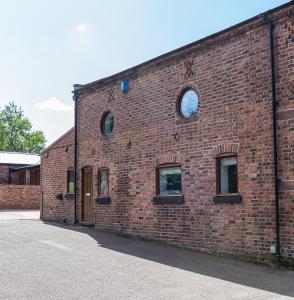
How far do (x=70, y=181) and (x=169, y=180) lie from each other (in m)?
6.35

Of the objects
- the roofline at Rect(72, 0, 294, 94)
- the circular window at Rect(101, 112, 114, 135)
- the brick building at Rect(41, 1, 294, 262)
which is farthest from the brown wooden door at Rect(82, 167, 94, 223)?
the roofline at Rect(72, 0, 294, 94)

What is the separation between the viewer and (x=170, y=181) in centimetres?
1344

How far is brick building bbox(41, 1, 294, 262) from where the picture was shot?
1051 cm

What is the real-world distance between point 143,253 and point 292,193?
395cm

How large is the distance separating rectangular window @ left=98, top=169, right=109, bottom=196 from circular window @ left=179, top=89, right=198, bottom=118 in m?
4.23

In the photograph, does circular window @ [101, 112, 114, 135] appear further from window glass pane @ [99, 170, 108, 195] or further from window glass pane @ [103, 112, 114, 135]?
window glass pane @ [99, 170, 108, 195]

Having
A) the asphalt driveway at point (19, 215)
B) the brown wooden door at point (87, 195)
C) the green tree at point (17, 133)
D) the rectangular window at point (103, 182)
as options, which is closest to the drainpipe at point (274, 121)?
the rectangular window at point (103, 182)

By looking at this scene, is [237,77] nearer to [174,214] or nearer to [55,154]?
[174,214]

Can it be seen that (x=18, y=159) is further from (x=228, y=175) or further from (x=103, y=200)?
(x=228, y=175)

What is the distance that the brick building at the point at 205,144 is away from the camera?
10.5m

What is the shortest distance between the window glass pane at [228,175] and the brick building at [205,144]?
3 cm


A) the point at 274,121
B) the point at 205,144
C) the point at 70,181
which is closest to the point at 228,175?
the point at 205,144

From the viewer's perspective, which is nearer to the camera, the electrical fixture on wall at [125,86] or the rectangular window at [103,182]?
the electrical fixture on wall at [125,86]

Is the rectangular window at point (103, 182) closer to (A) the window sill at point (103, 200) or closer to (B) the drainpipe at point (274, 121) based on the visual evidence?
(A) the window sill at point (103, 200)
